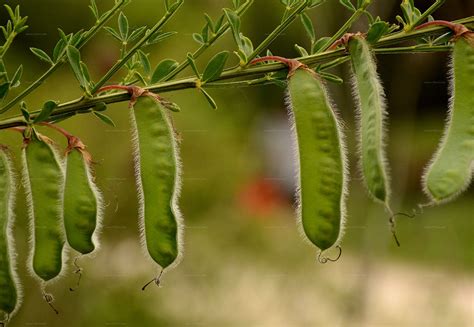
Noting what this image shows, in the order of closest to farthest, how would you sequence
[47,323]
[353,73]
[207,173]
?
1. [353,73]
2. [47,323]
3. [207,173]

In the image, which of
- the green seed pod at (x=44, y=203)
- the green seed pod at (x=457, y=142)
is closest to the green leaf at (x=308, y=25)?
the green seed pod at (x=457, y=142)

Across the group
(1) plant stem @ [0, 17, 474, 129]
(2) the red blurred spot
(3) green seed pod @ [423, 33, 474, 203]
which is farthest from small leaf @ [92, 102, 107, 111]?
(2) the red blurred spot

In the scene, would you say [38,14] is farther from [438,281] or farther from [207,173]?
[438,281]

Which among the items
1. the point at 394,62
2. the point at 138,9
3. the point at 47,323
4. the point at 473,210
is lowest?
the point at 473,210

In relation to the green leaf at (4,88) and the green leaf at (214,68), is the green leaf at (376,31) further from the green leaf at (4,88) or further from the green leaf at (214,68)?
the green leaf at (4,88)

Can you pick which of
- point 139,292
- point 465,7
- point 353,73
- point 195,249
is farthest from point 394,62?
point 353,73

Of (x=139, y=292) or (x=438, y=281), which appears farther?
(x=438, y=281)

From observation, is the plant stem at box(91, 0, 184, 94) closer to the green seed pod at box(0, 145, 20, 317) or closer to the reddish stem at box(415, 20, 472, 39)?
the green seed pod at box(0, 145, 20, 317)

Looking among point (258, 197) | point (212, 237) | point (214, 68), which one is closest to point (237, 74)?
point (214, 68)
